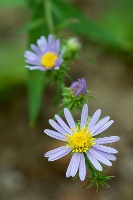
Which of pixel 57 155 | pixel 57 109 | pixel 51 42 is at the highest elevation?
pixel 57 109

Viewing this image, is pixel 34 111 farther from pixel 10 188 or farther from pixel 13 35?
pixel 13 35

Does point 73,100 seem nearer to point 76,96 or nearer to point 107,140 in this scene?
point 76,96

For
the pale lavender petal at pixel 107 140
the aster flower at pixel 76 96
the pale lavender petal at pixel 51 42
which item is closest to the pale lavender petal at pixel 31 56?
the pale lavender petal at pixel 51 42

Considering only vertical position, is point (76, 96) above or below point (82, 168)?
above

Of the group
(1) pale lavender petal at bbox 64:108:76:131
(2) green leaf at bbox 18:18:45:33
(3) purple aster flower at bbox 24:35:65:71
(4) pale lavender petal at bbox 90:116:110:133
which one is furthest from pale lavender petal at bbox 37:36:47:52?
(4) pale lavender petal at bbox 90:116:110:133

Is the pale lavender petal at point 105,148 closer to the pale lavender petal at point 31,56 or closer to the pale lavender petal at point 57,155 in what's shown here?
the pale lavender petal at point 57,155

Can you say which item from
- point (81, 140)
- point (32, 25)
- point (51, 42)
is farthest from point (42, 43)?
point (81, 140)

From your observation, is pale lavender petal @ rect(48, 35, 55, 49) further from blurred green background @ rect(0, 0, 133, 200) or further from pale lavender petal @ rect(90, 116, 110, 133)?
pale lavender petal @ rect(90, 116, 110, 133)
